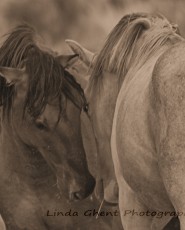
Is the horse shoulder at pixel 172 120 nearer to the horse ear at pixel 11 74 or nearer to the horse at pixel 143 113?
the horse at pixel 143 113

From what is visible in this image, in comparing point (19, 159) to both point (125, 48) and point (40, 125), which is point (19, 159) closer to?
point (40, 125)

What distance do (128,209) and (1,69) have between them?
58cm

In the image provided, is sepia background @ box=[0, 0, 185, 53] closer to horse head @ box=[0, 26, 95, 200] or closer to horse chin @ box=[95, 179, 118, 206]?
horse head @ box=[0, 26, 95, 200]

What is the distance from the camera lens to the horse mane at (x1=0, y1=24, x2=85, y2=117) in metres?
2.24

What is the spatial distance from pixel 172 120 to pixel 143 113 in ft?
0.45

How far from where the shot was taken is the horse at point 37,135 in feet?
7.39

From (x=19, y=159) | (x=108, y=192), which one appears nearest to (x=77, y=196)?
(x=108, y=192)

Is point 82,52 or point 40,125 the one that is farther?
point 82,52

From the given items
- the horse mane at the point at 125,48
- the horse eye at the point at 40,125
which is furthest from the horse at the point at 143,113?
the horse eye at the point at 40,125

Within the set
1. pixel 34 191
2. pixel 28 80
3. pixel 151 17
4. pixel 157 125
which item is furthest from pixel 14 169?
pixel 157 125

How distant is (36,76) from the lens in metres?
2.26

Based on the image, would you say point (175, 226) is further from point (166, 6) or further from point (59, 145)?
point (166, 6)

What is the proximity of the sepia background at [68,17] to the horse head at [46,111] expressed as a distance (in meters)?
0.26

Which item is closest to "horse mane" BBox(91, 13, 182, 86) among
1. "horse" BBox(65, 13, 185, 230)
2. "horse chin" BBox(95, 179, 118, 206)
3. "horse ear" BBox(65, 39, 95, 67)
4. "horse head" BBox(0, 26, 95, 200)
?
"horse" BBox(65, 13, 185, 230)
